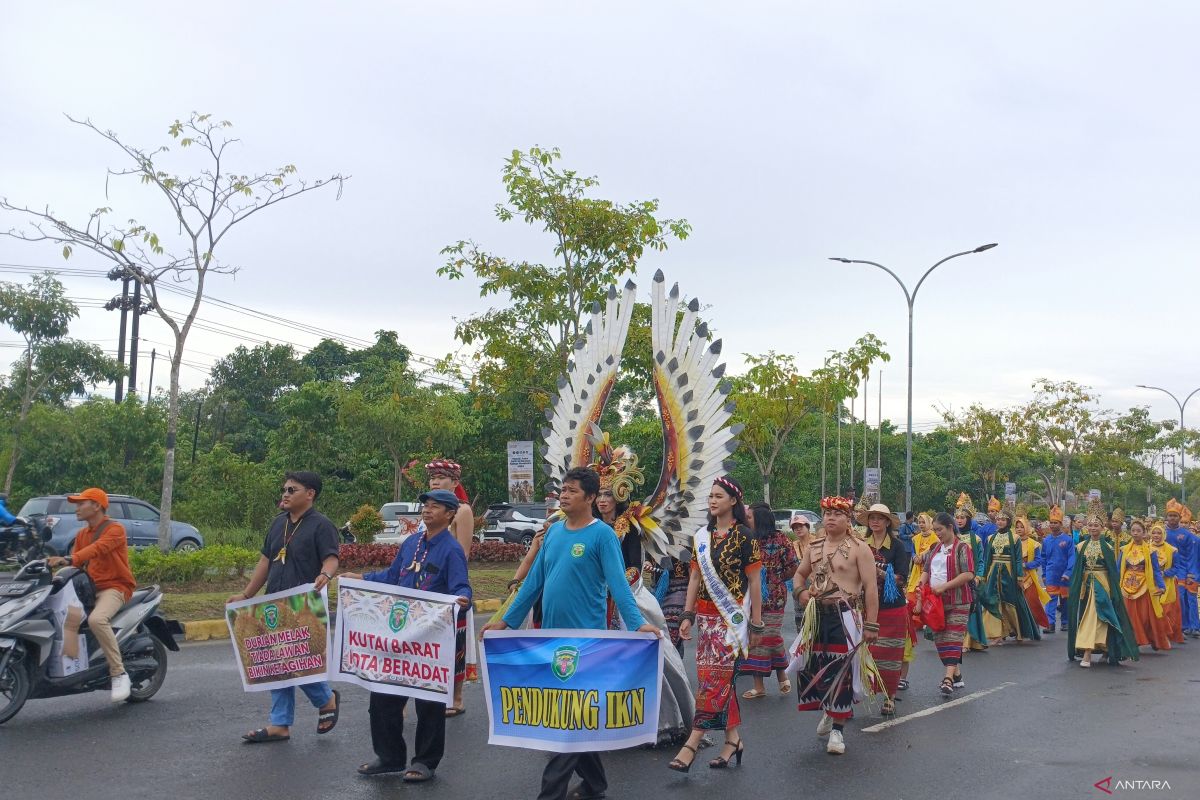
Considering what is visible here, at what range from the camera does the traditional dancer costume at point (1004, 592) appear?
13.7m

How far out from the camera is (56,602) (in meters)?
7.63

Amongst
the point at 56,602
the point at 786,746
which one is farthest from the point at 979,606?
the point at 56,602

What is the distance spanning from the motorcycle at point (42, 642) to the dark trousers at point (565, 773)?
3894 millimetres

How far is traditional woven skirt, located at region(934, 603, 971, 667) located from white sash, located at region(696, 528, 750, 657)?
4021 mm

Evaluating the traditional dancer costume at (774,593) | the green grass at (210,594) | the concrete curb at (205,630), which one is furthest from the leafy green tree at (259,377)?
the traditional dancer costume at (774,593)

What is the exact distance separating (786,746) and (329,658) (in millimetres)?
3145

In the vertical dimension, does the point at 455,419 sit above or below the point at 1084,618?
above

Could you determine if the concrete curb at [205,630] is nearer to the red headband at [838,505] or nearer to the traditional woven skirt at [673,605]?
the traditional woven skirt at [673,605]

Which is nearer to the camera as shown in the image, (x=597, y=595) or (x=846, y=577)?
(x=597, y=595)

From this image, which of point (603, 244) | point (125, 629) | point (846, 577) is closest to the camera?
point (846, 577)

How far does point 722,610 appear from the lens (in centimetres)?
668

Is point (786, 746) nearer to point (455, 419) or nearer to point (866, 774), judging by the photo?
point (866, 774)

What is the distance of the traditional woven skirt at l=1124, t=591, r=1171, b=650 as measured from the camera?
539 inches

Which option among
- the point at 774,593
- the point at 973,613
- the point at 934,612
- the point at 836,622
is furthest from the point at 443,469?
the point at 973,613
